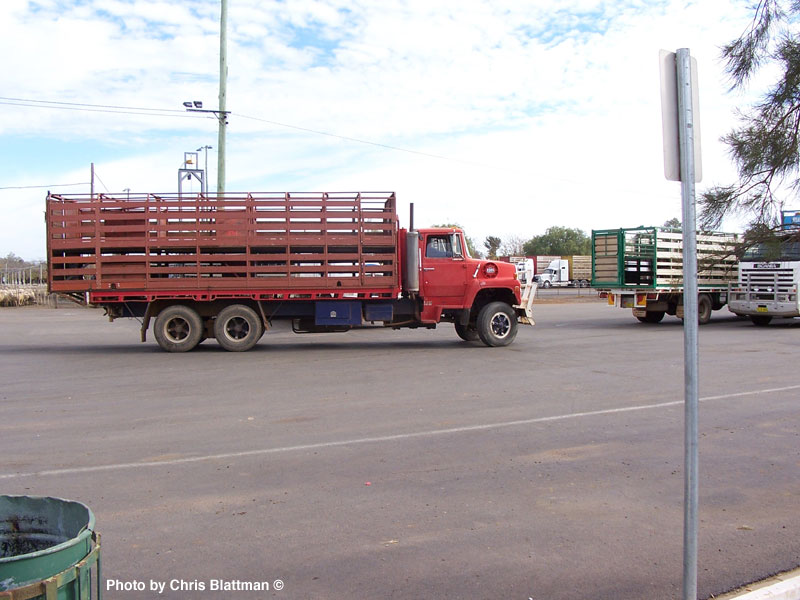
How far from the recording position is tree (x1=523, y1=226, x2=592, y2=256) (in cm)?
9544

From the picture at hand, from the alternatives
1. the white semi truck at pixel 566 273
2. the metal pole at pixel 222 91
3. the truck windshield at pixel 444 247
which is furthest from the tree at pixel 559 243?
the truck windshield at pixel 444 247

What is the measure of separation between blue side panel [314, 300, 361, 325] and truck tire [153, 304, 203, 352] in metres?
2.62

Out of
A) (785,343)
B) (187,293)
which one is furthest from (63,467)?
(785,343)

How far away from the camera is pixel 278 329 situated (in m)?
15.4

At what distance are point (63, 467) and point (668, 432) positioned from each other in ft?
19.4

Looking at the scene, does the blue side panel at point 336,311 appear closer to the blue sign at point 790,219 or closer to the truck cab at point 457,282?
the truck cab at point 457,282

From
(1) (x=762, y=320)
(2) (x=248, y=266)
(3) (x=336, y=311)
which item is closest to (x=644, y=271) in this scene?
(1) (x=762, y=320)

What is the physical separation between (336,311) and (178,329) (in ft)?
11.5

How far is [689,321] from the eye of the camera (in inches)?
128

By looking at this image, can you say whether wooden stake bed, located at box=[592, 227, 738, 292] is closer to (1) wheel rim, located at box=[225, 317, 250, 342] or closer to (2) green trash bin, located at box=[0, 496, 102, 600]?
(1) wheel rim, located at box=[225, 317, 250, 342]

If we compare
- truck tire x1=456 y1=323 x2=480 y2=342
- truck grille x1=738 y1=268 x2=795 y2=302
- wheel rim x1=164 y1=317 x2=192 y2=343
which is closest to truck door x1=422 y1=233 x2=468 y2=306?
truck tire x1=456 y1=323 x2=480 y2=342

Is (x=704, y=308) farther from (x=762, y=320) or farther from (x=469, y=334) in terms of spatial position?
(x=469, y=334)

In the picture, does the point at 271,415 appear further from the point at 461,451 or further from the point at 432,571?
the point at 432,571

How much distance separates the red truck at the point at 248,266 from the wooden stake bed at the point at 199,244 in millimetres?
22
